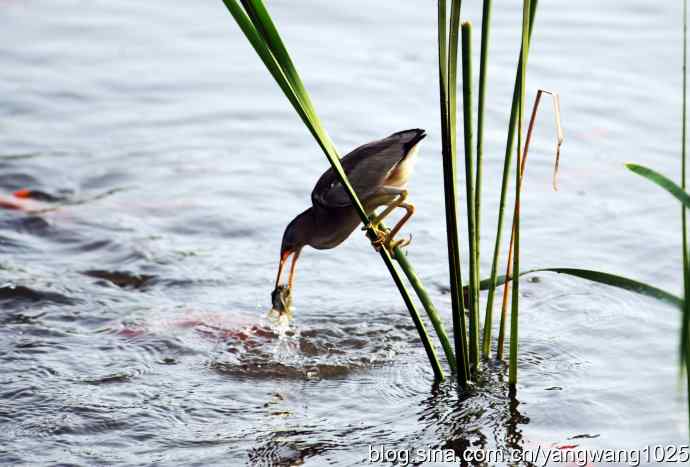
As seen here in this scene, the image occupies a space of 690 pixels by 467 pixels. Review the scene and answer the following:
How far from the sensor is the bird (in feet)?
12.4

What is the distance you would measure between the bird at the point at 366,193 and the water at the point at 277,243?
2.46 ft

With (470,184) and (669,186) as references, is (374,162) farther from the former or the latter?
(669,186)

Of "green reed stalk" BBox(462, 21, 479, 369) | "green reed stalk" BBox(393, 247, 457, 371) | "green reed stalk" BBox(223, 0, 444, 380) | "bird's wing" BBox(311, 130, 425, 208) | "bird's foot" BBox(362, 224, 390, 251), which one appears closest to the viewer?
"green reed stalk" BBox(223, 0, 444, 380)

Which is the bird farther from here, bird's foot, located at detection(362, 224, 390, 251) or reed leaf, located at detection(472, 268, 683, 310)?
reed leaf, located at detection(472, 268, 683, 310)

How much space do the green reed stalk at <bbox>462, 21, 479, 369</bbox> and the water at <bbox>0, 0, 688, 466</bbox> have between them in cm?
44

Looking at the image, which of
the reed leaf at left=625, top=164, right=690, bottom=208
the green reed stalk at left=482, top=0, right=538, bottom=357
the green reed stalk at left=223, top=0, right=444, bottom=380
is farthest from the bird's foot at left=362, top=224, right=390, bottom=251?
the reed leaf at left=625, top=164, right=690, bottom=208

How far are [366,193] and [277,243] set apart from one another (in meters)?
2.39

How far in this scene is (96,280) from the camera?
221 inches

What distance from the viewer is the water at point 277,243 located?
414 cm

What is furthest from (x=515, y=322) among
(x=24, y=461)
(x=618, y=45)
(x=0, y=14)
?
(x=0, y=14)

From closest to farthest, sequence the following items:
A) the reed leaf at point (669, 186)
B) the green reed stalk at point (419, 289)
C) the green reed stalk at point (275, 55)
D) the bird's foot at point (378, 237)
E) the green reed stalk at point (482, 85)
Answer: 1. the reed leaf at point (669, 186)
2. the green reed stalk at point (275, 55)
3. the green reed stalk at point (482, 85)
4. the bird's foot at point (378, 237)
5. the green reed stalk at point (419, 289)

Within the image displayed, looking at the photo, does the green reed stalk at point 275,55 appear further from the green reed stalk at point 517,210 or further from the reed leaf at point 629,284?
the reed leaf at point 629,284

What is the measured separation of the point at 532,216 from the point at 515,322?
267 cm

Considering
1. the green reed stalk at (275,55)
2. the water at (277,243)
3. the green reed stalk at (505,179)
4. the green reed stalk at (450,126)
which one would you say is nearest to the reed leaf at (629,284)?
the green reed stalk at (505,179)
